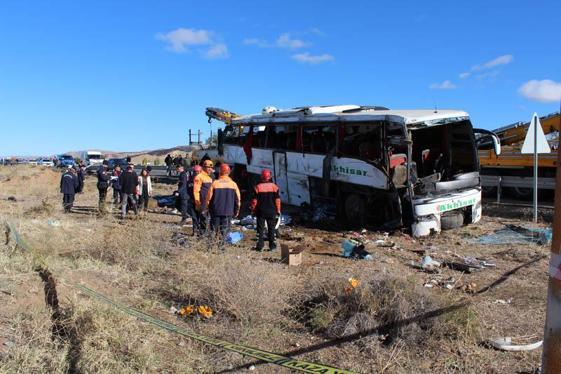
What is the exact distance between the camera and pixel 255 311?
5445 mm

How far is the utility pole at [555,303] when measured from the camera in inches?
87.2

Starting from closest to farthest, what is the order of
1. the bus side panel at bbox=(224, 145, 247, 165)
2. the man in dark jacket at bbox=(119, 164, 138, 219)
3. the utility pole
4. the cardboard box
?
1. the utility pole
2. the cardboard box
3. the man in dark jacket at bbox=(119, 164, 138, 219)
4. the bus side panel at bbox=(224, 145, 247, 165)

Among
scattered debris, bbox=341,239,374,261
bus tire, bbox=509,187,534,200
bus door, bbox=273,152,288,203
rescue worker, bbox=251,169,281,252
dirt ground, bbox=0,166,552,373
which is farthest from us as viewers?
bus tire, bbox=509,187,534,200

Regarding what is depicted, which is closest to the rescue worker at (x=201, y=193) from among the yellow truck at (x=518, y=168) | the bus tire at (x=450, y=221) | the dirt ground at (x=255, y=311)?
the dirt ground at (x=255, y=311)

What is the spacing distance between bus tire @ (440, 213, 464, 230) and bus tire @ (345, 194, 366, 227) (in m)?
1.72

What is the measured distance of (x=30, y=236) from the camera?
9.91 metres

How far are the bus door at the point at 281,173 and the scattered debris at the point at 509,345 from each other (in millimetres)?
9372

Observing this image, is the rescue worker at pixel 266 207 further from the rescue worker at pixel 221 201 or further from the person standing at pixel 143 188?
the person standing at pixel 143 188

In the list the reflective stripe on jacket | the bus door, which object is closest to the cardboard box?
the reflective stripe on jacket

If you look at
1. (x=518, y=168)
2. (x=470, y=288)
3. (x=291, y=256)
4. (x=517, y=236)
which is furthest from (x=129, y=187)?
(x=518, y=168)

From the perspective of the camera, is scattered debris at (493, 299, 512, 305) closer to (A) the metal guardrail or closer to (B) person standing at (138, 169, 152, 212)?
(A) the metal guardrail

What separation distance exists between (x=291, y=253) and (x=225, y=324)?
299cm

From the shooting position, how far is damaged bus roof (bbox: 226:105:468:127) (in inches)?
410

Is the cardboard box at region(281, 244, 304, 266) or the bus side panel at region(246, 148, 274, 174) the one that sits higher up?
the bus side panel at region(246, 148, 274, 174)
